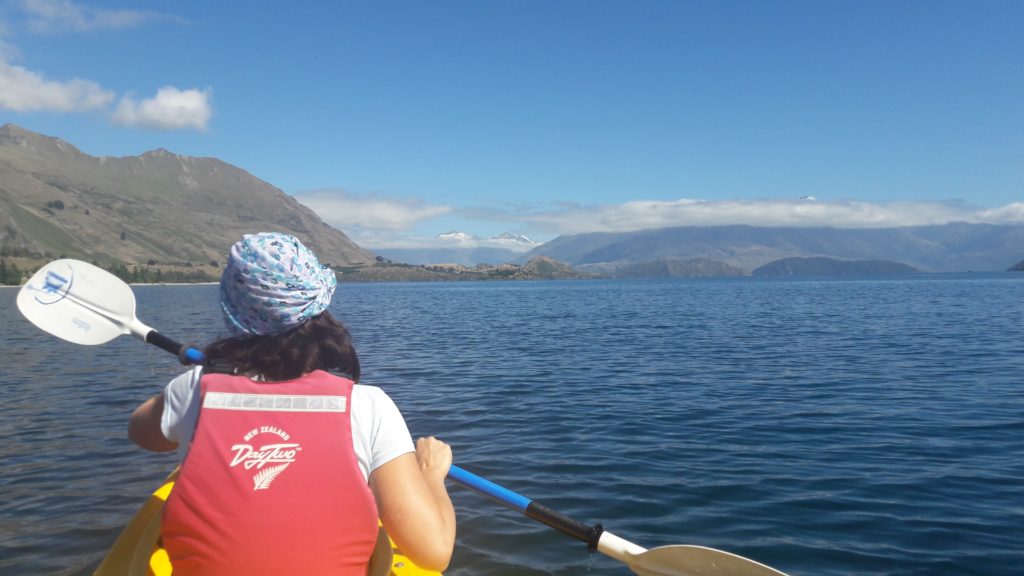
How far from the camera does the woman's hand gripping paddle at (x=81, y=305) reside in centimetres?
643

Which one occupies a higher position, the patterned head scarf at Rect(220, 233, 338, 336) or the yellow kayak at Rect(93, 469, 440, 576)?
the patterned head scarf at Rect(220, 233, 338, 336)

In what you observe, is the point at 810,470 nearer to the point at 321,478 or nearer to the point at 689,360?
the point at 321,478

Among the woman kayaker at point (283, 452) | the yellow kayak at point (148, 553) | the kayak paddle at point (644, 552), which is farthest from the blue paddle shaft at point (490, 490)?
the woman kayaker at point (283, 452)

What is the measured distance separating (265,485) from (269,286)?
3.18ft

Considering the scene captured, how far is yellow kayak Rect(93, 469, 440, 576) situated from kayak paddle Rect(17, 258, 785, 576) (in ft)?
3.30

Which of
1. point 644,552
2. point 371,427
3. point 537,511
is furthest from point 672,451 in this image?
point 371,427

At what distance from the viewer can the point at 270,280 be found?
11.6ft

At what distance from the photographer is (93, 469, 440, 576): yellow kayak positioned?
3820mm

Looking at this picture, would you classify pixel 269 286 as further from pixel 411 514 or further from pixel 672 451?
pixel 672 451

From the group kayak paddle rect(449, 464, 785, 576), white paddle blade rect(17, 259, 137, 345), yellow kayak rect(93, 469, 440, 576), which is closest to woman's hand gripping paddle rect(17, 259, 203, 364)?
white paddle blade rect(17, 259, 137, 345)

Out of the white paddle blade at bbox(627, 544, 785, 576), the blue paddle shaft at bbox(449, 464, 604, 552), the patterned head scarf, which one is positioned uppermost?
the patterned head scarf

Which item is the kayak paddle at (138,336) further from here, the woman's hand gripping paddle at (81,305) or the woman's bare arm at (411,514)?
the woman's bare arm at (411,514)

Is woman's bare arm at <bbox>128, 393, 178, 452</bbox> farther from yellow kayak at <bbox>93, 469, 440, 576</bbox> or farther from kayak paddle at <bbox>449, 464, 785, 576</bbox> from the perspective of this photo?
kayak paddle at <bbox>449, 464, 785, 576</bbox>

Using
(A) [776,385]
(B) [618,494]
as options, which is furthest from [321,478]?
(A) [776,385]
